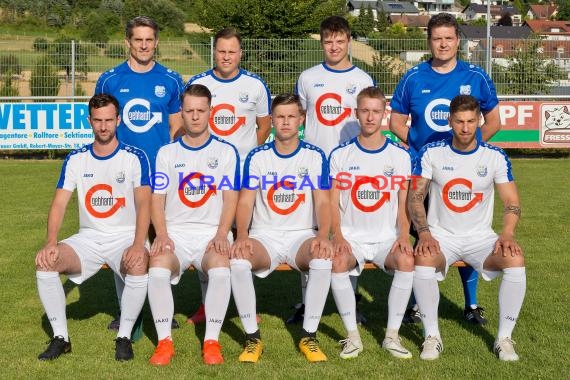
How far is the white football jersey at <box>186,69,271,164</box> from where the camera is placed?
6.16 m

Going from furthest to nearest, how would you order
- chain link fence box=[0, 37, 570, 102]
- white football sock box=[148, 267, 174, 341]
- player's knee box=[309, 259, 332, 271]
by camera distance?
chain link fence box=[0, 37, 570, 102] → player's knee box=[309, 259, 332, 271] → white football sock box=[148, 267, 174, 341]

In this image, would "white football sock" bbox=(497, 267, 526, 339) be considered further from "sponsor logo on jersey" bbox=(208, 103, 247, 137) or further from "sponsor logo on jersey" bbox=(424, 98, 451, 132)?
"sponsor logo on jersey" bbox=(208, 103, 247, 137)

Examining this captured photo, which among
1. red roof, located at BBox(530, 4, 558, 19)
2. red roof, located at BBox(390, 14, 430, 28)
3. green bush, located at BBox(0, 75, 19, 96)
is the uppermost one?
red roof, located at BBox(530, 4, 558, 19)

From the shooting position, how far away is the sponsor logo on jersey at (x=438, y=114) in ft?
19.1

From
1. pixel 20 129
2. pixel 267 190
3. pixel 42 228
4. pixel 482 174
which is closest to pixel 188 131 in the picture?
pixel 267 190

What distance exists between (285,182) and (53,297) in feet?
5.46

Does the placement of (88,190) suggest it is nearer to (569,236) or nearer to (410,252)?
(410,252)

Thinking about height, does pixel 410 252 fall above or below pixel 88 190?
below

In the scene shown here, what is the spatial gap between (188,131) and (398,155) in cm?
143

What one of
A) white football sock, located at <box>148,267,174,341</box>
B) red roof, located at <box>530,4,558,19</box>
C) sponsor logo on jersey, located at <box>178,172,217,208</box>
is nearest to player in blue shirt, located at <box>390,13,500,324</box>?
sponsor logo on jersey, located at <box>178,172,217,208</box>

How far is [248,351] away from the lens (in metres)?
5.00

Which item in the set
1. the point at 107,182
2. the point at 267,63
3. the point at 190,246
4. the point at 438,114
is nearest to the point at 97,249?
the point at 107,182

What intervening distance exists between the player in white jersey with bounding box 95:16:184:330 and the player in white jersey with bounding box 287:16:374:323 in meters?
1.02

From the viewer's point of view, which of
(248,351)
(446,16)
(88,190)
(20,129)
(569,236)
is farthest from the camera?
(20,129)
